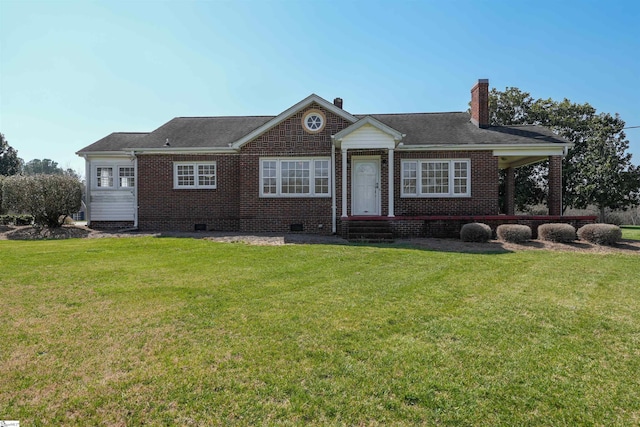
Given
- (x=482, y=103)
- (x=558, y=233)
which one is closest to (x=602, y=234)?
(x=558, y=233)

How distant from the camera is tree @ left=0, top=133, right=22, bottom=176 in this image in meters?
40.0

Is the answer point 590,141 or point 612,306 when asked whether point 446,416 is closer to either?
point 612,306

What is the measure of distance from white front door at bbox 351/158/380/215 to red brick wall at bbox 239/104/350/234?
119cm

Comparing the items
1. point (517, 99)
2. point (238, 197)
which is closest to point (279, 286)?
point (238, 197)

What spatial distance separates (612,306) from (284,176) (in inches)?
462

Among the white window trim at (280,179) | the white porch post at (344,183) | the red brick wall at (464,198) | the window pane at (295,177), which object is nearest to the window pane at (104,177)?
the white window trim at (280,179)

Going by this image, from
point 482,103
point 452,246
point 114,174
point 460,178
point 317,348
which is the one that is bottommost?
point 317,348

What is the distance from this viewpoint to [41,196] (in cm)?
1513

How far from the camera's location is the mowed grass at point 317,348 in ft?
8.50

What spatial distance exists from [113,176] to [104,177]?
0.46m

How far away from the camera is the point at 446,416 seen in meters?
2.51

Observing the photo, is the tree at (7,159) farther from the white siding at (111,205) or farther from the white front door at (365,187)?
the white front door at (365,187)

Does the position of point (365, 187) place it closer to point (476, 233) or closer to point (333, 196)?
point (333, 196)

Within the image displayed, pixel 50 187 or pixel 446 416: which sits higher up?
pixel 50 187
